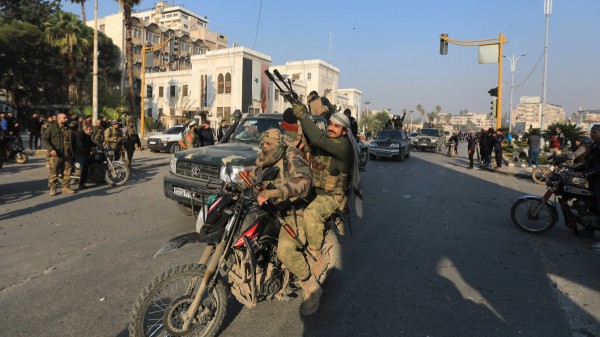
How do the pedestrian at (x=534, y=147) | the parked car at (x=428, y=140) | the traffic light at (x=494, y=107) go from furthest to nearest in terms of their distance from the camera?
the parked car at (x=428, y=140) < the traffic light at (x=494, y=107) < the pedestrian at (x=534, y=147)

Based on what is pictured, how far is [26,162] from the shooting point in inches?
564

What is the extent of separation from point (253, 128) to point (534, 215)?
206 inches

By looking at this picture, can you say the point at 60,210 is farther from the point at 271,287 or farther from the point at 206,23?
the point at 206,23

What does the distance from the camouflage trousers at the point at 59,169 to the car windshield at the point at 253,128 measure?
14.6ft

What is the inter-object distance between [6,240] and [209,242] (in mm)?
4420

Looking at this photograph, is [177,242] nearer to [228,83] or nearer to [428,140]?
[428,140]

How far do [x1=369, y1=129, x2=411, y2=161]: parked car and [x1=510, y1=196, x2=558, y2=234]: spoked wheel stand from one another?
12.1 metres

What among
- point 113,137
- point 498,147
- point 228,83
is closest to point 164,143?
point 113,137

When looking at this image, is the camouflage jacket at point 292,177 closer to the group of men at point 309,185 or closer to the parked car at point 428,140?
the group of men at point 309,185

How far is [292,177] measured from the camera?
3.30 meters

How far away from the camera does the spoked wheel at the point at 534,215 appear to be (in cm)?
662

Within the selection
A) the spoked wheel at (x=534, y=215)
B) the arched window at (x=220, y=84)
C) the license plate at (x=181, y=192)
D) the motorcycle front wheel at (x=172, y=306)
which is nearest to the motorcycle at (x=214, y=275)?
the motorcycle front wheel at (x=172, y=306)

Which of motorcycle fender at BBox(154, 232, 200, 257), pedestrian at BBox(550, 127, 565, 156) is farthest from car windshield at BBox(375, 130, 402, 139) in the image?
motorcycle fender at BBox(154, 232, 200, 257)

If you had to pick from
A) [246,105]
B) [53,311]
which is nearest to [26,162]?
[53,311]
